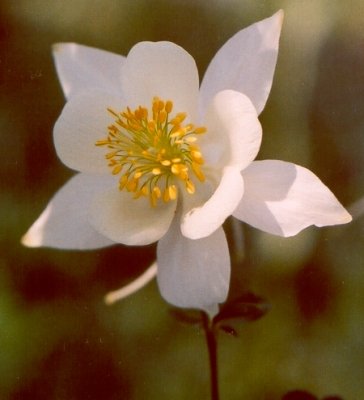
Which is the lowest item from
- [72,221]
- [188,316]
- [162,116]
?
[188,316]

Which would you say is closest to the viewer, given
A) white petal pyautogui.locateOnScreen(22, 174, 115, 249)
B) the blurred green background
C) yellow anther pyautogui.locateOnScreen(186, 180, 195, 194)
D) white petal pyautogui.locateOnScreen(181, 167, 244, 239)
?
white petal pyautogui.locateOnScreen(181, 167, 244, 239)

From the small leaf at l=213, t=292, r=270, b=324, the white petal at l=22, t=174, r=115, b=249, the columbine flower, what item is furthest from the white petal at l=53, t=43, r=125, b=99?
the small leaf at l=213, t=292, r=270, b=324

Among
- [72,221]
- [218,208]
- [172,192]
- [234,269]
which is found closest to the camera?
[218,208]

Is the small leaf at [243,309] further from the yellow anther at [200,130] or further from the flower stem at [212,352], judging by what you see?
the yellow anther at [200,130]

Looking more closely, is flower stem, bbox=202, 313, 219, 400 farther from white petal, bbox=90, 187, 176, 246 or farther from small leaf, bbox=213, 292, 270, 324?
white petal, bbox=90, 187, 176, 246

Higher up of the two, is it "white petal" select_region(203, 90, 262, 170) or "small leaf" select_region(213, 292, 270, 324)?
"white petal" select_region(203, 90, 262, 170)

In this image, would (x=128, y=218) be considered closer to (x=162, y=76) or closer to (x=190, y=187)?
(x=190, y=187)

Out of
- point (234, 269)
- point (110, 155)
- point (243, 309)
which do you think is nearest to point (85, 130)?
point (110, 155)
